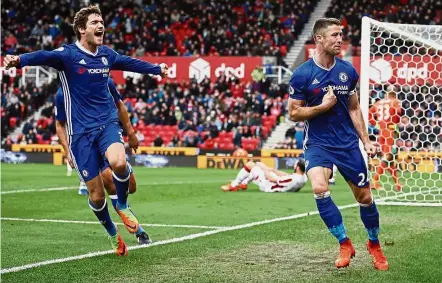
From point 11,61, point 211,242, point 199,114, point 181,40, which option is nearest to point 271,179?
point 211,242

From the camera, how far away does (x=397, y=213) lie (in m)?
13.6

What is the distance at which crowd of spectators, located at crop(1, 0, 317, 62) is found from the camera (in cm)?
4081

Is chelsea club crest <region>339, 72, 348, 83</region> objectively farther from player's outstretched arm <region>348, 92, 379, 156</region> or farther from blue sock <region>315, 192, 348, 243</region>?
blue sock <region>315, 192, 348, 243</region>

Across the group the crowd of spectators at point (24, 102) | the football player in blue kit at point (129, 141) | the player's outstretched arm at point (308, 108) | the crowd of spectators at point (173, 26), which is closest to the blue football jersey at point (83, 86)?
the football player in blue kit at point (129, 141)

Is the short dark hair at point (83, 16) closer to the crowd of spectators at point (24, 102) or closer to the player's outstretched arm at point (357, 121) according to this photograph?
the player's outstretched arm at point (357, 121)

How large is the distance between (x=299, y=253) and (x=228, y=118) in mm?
28229

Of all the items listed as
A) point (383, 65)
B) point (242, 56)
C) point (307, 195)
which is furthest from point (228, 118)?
point (307, 195)

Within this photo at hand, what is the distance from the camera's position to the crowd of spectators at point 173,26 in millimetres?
40812

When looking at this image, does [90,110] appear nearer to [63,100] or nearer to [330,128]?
[63,100]

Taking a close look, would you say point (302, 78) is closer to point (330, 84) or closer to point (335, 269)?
point (330, 84)

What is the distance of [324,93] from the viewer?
8.27 m

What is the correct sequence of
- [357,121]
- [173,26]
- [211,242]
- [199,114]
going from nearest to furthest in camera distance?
[357,121]
[211,242]
[199,114]
[173,26]

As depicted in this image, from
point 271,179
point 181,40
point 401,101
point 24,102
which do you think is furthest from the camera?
point 181,40

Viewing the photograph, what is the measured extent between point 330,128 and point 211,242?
7.45ft
